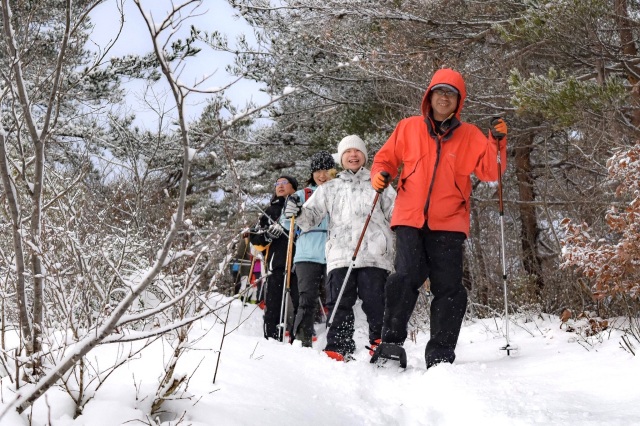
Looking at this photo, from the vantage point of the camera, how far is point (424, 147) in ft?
14.6

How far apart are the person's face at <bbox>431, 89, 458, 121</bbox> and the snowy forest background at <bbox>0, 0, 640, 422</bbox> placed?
2.70ft

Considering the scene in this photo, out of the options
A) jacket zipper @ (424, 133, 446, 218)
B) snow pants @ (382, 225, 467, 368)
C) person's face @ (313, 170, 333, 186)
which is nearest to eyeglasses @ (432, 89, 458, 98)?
jacket zipper @ (424, 133, 446, 218)

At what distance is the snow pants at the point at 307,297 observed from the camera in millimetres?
5824

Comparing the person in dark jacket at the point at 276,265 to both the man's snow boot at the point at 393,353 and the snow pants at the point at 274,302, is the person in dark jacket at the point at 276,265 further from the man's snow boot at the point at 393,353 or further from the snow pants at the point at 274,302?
the man's snow boot at the point at 393,353

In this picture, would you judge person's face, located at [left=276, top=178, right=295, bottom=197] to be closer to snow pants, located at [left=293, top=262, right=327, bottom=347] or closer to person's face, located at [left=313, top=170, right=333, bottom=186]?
person's face, located at [left=313, top=170, right=333, bottom=186]

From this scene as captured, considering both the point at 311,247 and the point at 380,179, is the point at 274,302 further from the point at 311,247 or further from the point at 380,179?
the point at 380,179

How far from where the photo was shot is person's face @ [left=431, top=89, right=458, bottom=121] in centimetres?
449

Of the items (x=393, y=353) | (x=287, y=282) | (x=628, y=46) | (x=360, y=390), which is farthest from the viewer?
(x=628, y=46)

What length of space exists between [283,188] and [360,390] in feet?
12.3

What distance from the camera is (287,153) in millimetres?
15070

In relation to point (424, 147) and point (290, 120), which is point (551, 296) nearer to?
point (424, 147)

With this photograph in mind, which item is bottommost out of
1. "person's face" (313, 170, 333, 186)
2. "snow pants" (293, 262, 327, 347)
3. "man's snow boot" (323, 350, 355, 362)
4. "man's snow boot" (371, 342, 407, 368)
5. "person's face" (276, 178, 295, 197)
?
"man's snow boot" (323, 350, 355, 362)

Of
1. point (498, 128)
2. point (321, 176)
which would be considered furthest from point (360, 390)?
point (321, 176)

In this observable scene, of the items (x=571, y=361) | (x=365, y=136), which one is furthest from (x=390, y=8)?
(x=571, y=361)
